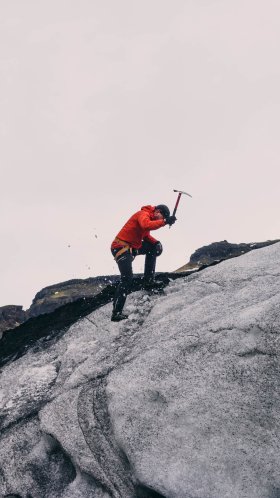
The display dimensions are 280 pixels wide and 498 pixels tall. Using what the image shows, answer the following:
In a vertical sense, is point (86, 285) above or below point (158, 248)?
above

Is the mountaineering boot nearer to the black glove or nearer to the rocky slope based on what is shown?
the black glove

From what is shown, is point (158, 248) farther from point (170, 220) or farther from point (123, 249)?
point (170, 220)

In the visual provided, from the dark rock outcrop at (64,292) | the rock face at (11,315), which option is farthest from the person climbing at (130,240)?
the dark rock outcrop at (64,292)

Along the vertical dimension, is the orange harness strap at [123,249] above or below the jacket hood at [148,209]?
below

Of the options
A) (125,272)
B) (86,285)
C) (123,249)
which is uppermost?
(86,285)

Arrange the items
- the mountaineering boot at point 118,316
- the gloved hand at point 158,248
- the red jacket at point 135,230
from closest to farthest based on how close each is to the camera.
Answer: the mountaineering boot at point 118,316, the red jacket at point 135,230, the gloved hand at point 158,248

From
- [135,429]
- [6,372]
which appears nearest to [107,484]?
[135,429]

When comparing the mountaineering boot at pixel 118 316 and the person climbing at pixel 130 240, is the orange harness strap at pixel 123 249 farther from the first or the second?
the mountaineering boot at pixel 118 316

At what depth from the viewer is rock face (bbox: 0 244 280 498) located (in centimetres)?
906

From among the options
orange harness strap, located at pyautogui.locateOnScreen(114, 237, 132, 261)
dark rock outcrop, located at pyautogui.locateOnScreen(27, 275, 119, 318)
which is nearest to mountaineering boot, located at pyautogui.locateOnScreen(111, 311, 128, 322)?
orange harness strap, located at pyautogui.locateOnScreen(114, 237, 132, 261)

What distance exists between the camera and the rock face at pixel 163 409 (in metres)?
9.06

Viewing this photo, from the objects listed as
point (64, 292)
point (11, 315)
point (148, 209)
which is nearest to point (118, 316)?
point (148, 209)

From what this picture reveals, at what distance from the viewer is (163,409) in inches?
395

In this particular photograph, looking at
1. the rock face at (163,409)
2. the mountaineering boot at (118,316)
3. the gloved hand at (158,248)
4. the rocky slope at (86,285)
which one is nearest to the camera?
the rock face at (163,409)
